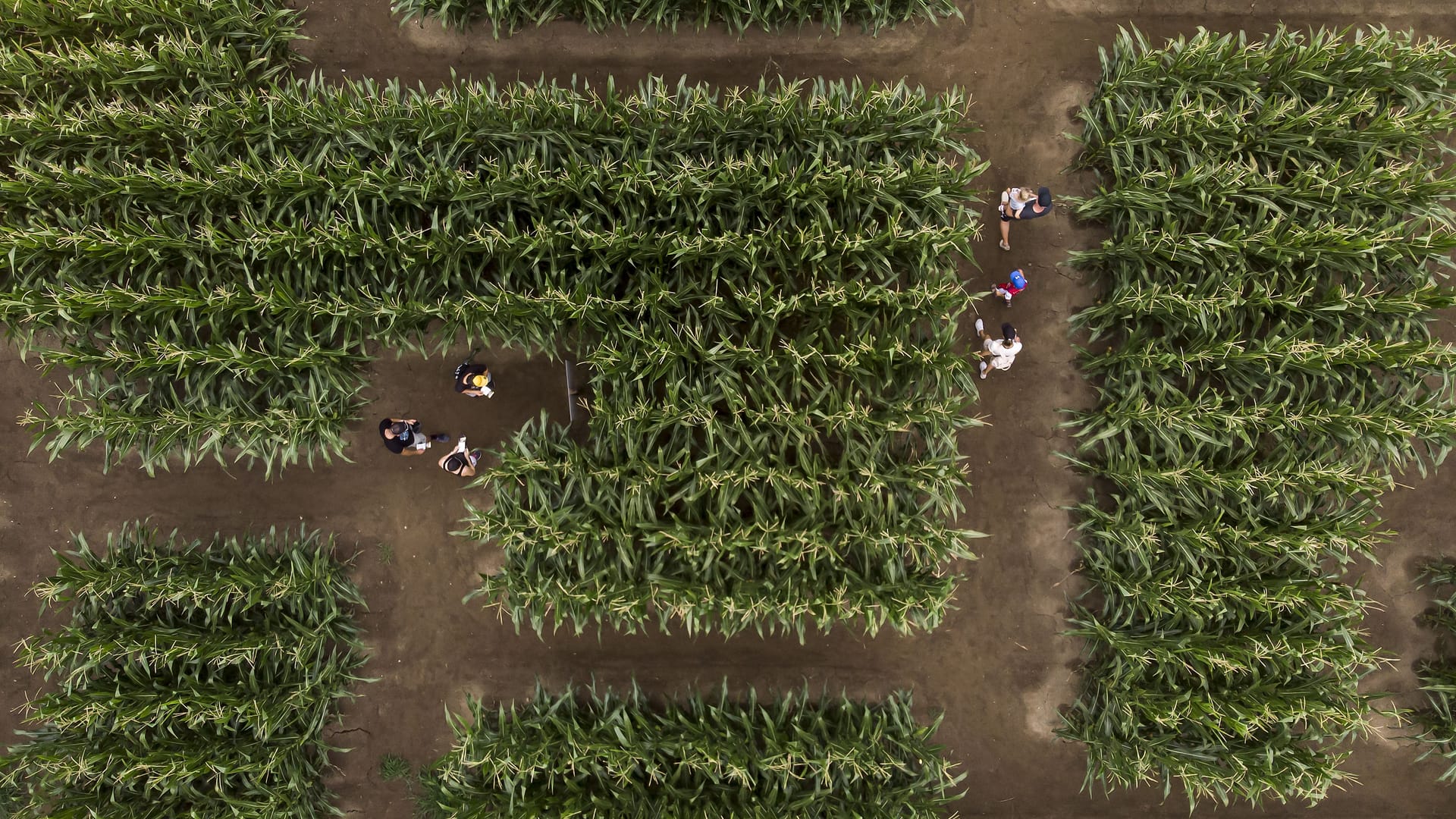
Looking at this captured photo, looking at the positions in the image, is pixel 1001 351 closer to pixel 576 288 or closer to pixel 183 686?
pixel 576 288

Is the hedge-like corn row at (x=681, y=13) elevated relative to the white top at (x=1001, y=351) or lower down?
elevated

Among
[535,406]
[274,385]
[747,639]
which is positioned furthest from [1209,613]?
[274,385]

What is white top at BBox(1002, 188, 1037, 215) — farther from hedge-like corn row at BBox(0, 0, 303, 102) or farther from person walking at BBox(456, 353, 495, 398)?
hedge-like corn row at BBox(0, 0, 303, 102)

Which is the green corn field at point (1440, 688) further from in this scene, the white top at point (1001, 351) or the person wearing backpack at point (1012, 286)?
the person wearing backpack at point (1012, 286)

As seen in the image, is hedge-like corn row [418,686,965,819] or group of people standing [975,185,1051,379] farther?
group of people standing [975,185,1051,379]

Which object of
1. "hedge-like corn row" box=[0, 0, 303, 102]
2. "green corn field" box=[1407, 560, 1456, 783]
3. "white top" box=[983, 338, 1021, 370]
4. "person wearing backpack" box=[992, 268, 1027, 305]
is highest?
"hedge-like corn row" box=[0, 0, 303, 102]

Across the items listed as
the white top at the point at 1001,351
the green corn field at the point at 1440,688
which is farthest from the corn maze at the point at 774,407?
the green corn field at the point at 1440,688

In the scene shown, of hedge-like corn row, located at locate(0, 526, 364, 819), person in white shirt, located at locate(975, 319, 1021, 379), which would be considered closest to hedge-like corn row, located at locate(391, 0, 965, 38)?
person in white shirt, located at locate(975, 319, 1021, 379)

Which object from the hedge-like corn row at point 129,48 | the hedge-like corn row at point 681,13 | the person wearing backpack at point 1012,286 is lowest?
the person wearing backpack at point 1012,286
